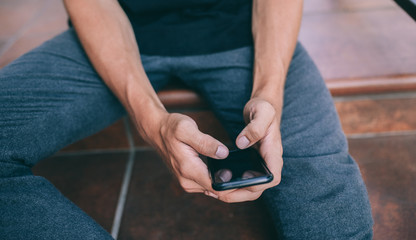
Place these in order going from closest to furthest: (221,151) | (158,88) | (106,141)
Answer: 1. (221,151)
2. (158,88)
3. (106,141)

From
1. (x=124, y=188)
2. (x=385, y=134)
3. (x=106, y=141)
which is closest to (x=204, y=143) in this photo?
(x=124, y=188)

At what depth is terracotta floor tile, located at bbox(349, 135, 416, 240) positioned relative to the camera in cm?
84

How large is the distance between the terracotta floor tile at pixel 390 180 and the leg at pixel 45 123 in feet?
2.27

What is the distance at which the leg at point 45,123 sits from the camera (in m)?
0.55

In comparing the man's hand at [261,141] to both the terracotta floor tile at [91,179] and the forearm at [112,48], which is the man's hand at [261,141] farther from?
the terracotta floor tile at [91,179]

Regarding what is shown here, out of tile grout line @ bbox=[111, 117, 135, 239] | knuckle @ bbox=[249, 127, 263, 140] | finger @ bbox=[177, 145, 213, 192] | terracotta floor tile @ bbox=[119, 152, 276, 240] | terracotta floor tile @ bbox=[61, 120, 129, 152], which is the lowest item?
terracotta floor tile @ bbox=[119, 152, 276, 240]

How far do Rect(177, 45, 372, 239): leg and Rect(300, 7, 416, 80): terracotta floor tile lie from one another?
0.28 metres

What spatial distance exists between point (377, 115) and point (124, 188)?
866 mm

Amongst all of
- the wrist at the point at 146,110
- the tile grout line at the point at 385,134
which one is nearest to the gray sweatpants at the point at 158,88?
the wrist at the point at 146,110

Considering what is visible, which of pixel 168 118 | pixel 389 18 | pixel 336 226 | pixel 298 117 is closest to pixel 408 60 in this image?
pixel 389 18

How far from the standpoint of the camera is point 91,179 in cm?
104

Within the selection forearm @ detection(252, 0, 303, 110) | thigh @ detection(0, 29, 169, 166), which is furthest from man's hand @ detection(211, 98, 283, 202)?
thigh @ detection(0, 29, 169, 166)

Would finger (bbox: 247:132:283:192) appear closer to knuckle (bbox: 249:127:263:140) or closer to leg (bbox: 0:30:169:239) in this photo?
knuckle (bbox: 249:127:263:140)

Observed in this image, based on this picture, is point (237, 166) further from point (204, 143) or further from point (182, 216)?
point (182, 216)
